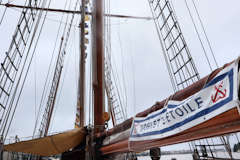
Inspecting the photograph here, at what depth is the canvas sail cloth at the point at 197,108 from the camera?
3.13 ft

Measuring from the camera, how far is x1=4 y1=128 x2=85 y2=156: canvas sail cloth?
117 inches

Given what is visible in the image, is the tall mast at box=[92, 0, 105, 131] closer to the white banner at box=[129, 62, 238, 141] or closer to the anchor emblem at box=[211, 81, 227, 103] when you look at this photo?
the white banner at box=[129, 62, 238, 141]

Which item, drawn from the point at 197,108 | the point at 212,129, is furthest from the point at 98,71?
the point at 212,129

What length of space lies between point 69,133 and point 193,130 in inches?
106

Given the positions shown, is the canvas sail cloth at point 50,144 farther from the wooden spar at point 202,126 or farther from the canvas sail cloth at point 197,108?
the canvas sail cloth at point 197,108

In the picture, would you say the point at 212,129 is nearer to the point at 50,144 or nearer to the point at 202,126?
the point at 202,126

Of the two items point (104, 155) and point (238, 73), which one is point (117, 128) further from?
point (238, 73)

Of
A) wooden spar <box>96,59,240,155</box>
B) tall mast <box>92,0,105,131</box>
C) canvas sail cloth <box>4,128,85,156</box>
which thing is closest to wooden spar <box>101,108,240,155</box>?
wooden spar <box>96,59,240,155</box>

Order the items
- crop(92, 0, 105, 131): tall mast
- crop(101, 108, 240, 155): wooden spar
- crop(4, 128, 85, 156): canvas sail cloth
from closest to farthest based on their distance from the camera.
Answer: crop(101, 108, 240, 155): wooden spar < crop(4, 128, 85, 156): canvas sail cloth < crop(92, 0, 105, 131): tall mast

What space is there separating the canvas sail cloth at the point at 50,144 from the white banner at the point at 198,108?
2.04 metres

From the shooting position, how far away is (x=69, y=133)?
10.8 feet

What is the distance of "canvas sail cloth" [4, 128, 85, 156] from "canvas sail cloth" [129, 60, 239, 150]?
201 cm

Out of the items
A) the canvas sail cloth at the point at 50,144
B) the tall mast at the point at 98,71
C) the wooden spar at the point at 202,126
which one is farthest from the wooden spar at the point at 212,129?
the canvas sail cloth at the point at 50,144

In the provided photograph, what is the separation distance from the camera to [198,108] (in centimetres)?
115
